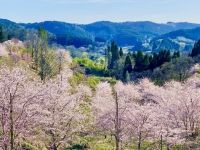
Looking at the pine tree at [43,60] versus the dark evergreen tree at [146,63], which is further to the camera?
the dark evergreen tree at [146,63]

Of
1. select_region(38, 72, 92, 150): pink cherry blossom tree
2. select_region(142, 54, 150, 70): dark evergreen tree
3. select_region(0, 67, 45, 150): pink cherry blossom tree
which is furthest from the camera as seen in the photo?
select_region(142, 54, 150, 70): dark evergreen tree

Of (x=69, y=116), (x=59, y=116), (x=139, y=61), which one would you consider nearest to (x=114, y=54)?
(x=139, y=61)

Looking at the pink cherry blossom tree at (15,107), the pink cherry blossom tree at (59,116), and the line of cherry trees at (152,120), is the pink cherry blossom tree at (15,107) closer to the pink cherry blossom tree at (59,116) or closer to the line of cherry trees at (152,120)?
the pink cherry blossom tree at (59,116)

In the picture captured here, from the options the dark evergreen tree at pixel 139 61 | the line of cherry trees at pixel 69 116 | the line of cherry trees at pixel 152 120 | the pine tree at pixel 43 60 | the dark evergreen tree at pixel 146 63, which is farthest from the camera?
the dark evergreen tree at pixel 139 61

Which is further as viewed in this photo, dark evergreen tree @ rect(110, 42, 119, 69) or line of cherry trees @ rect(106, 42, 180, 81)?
dark evergreen tree @ rect(110, 42, 119, 69)

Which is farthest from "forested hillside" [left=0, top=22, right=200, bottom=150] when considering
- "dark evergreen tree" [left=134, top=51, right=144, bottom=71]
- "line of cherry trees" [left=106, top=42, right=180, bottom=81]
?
"dark evergreen tree" [left=134, top=51, right=144, bottom=71]

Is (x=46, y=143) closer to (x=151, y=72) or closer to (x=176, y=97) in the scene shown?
(x=176, y=97)

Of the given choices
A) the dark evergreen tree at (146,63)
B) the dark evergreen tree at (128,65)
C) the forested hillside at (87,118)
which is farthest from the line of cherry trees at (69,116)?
the dark evergreen tree at (128,65)

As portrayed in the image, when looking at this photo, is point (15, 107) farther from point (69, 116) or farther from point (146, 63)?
point (146, 63)

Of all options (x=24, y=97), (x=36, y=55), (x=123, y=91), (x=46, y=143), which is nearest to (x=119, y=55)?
(x=36, y=55)

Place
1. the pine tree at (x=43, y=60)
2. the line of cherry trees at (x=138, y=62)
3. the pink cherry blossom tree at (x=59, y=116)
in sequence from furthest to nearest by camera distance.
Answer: the line of cherry trees at (x=138, y=62)
the pine tree at (x=43, y=60)
the pink cherry blossom tree at (x=59, y=116)

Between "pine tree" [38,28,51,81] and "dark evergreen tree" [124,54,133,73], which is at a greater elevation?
"pine tree" [38,28,51,81]

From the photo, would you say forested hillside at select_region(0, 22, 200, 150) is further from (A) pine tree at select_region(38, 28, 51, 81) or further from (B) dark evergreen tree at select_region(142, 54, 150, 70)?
(B) dark evergreen tree at select_region(142, 54, 150, 70)

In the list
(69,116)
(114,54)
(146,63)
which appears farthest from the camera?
(114,54)
